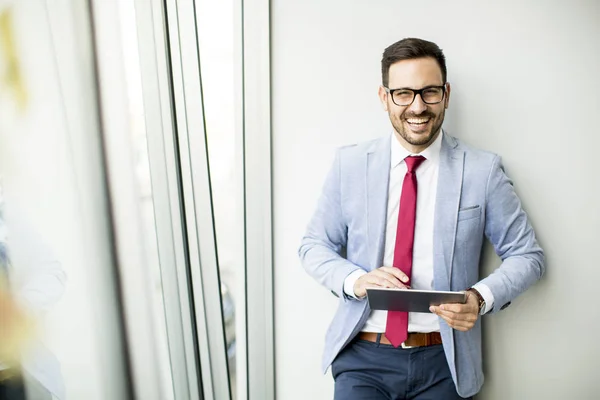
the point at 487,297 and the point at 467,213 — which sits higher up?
the point at 467,213

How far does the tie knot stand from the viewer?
179 centimetres

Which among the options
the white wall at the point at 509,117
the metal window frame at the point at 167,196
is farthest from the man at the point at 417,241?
the metal window frame at the point at 167,196

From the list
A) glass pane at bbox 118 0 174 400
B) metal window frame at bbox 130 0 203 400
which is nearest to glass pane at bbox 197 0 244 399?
metal window frame at bbox 130 0 203 400

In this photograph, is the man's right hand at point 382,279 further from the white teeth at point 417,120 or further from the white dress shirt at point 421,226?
the white teeth at point 417,120

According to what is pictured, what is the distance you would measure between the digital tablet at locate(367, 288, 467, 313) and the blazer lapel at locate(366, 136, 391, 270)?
262mm

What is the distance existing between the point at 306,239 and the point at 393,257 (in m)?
0.34

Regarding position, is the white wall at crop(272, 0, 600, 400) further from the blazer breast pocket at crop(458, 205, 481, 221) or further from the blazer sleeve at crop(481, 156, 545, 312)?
the blazer breast pocket at crop(458, 205, 481, 221)

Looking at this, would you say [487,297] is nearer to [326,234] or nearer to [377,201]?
[377,201]

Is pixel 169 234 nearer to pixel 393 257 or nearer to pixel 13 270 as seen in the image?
pixel 13 270

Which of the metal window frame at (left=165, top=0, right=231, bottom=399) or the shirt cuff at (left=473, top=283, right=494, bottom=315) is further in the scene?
the metal window frame at (left=165, top=0, right=231, bottom=399)

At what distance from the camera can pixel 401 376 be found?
1.79 meters

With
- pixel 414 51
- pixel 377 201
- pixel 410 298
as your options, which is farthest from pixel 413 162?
pixel 410 298

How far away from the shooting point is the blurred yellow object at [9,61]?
123cm

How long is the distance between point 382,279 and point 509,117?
0.75 m
